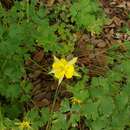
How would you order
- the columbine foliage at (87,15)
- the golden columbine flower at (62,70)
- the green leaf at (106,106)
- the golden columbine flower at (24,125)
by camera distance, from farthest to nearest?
the columbine foliage at (87,15), the golden columbine flower at (24,125), the green leaf at (106,106), the golden columbine flower at (62,70)

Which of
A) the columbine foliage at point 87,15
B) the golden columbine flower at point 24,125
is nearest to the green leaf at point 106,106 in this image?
Answer: the golden columbine flower at point 24,125

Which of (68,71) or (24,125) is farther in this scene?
(24,125)

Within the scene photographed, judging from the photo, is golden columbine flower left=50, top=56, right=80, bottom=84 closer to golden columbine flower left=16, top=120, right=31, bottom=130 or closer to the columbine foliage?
golden columbine flower left=16, top=120, right=31, bottom=130

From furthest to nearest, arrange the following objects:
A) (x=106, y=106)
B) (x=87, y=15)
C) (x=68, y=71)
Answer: (x=87, y=15) < (x=106, y=106) < (x=68, y=71)

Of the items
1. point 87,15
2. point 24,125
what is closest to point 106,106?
point 24,125

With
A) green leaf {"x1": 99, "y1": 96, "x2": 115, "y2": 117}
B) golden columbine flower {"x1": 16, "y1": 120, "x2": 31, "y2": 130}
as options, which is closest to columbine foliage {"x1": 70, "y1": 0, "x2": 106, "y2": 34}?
green leaf {"x1": 99, "y1": 96, "x2": 115, "y2": 117}

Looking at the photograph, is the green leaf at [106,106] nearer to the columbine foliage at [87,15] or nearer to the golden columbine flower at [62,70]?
the golden columbine flower at [62,70]

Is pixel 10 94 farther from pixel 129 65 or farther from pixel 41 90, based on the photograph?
pixel 129 65

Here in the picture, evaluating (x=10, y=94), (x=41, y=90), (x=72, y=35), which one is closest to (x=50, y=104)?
(x=41, y=90)

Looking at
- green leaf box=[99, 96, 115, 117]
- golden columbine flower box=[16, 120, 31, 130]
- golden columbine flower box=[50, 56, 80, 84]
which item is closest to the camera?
golden columbine flower box=[50, 56, 80, 84]

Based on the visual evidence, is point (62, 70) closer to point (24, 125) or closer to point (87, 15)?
point (24, 125)

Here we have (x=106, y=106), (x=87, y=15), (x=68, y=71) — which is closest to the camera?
(x=68, y=71)
